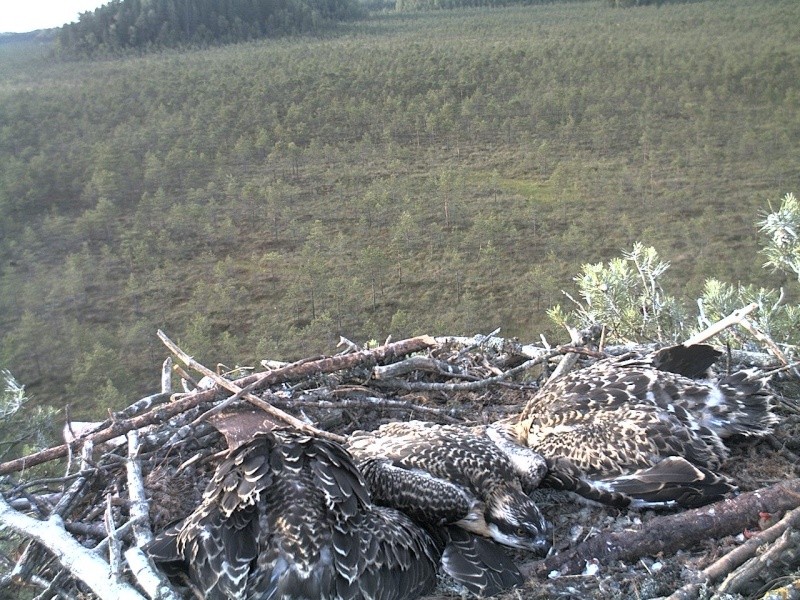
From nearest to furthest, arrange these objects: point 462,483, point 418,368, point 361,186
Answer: point 462,483 < point 418,368 < point 361,186

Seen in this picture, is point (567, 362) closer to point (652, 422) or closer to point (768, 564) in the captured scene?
point (652, 422)

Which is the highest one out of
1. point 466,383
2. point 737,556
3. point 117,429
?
point 117,429

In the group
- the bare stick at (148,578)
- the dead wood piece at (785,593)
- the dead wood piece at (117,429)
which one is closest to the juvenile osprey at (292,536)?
the bare stick at (148,578)

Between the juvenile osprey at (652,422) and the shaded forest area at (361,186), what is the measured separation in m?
10.3

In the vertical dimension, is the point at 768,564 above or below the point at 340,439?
above

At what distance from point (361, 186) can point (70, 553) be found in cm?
2683

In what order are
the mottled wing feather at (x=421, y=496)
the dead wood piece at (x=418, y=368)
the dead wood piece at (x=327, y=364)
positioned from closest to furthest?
the mottled wing feather at (x=421, y=496) < the dead wood piece at (x=327, y=364) < the dead wood piece at (x=418, y=368)

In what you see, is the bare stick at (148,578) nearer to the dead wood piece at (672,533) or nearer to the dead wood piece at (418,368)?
the dead wood piece at (672,533)

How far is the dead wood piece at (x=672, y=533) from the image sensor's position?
3076mm

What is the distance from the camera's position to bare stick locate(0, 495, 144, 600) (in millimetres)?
2684

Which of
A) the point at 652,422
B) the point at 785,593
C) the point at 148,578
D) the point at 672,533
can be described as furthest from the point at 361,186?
the point at 785,593

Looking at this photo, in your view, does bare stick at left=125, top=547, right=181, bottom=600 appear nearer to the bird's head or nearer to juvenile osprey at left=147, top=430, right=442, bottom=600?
juvenile osprey at left=147, top=430, right=442, bottom=600

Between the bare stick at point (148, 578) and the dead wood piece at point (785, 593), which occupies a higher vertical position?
the bare stick at point (148, 578)

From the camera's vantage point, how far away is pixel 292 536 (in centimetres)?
286
